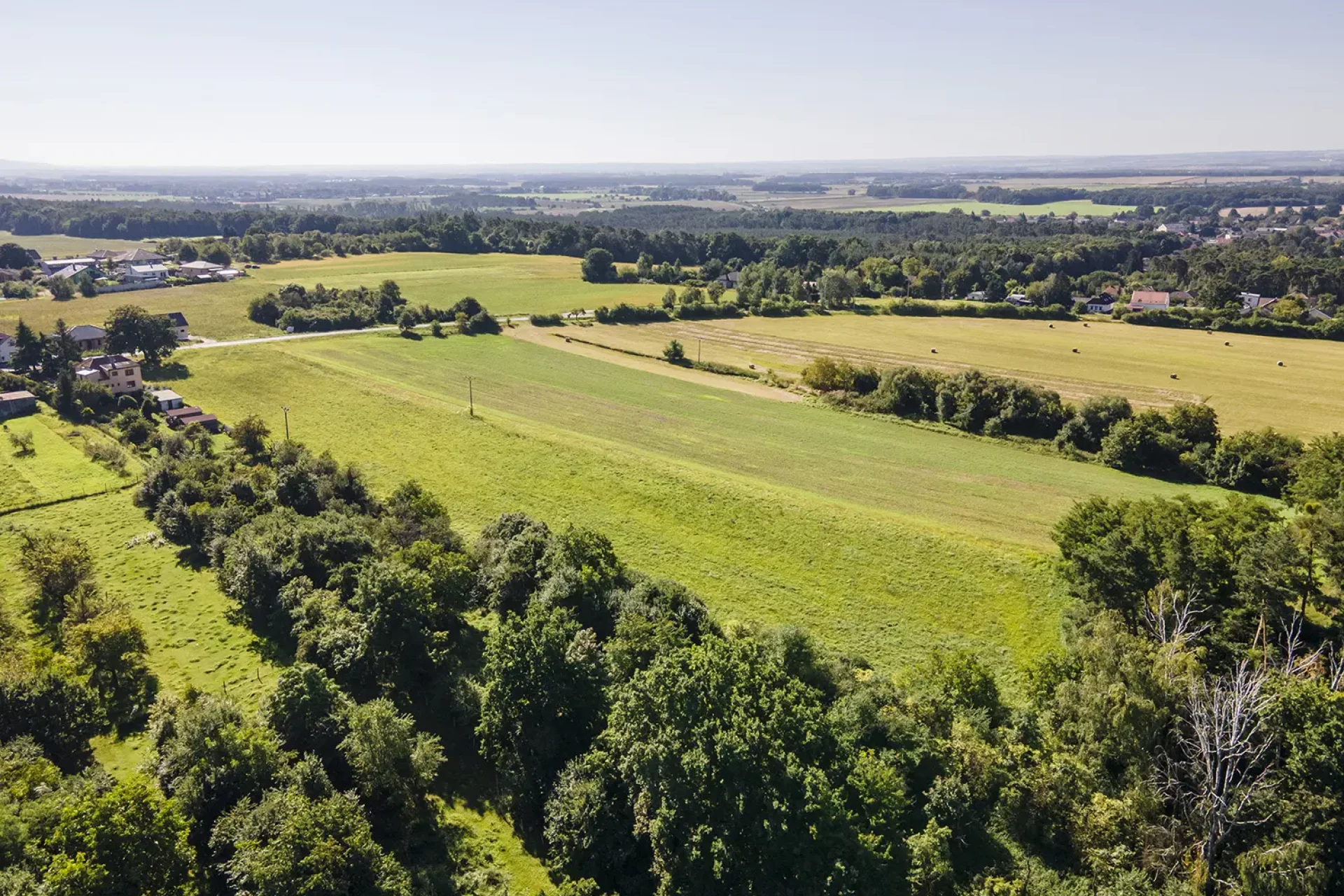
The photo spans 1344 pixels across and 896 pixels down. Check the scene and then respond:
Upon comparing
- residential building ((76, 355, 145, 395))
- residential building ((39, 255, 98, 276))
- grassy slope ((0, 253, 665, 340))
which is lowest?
residential building ((76, 355, 145, 395))

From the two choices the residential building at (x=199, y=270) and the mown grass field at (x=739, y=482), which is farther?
the residential building at (x=199, y=270)

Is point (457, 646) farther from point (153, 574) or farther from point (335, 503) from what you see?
point (153, 574)

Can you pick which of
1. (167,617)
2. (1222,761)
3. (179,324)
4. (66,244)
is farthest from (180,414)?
(66,244)

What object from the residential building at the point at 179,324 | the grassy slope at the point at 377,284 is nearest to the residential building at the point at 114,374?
the residential building at the point at 179,324

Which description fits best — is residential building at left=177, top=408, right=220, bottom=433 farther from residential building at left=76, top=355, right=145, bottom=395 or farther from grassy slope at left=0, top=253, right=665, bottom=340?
grassy slope at left=0, top=253, right=665, bottom=340

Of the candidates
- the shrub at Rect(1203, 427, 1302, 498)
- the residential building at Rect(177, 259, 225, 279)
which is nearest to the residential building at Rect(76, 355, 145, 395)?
the residential building at Rect(177, 259, 225, 279)

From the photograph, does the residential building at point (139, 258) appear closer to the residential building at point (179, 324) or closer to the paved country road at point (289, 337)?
the residential building at point (179, 324)
